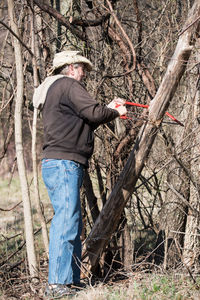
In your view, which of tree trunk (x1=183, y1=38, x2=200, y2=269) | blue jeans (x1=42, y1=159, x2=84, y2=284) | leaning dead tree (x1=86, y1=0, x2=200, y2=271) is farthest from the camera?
tree trunk (x1=183, y1=38, x2=200, y2=269)

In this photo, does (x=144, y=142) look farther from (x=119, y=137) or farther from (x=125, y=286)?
(x=125, y=286)

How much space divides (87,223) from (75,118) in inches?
78.0

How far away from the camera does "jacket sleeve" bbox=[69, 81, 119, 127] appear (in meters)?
3.42

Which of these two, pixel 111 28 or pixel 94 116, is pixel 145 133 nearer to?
pixel 94 116

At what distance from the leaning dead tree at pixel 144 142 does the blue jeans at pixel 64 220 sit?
533 mm

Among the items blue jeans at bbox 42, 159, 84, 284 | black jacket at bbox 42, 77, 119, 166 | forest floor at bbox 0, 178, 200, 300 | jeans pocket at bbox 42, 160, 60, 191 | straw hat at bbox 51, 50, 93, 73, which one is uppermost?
straw hat at bbox 51, 50, 93, 73

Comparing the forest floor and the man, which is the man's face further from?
the forest floor

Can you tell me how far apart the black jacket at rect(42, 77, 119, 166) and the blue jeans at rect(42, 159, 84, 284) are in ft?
0.29

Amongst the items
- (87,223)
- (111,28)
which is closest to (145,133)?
(111,28)

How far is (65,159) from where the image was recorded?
11.7ft

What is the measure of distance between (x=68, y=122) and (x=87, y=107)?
0.24 metres

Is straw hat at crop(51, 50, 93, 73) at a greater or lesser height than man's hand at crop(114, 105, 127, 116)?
greater

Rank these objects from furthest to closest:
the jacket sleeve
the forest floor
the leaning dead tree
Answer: the leaning dead tree
the jacket sleeve
the forest floor

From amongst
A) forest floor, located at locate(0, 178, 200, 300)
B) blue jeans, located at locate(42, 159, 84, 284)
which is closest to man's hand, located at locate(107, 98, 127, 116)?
blue jeans, located at locate(42, 159, 84, 284)
